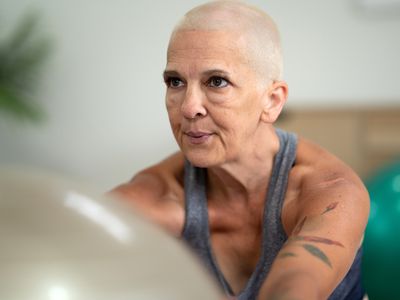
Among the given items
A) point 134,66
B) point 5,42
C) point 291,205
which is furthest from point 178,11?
point 291,205

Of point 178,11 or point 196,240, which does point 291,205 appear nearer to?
point 196,240

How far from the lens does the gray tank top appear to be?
1.36m

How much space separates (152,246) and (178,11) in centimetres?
241

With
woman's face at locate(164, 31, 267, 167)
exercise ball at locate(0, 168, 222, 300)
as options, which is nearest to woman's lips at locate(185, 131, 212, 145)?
woman's face at locate(164, 31, 267, 167)

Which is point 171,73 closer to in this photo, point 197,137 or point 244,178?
point 197,137

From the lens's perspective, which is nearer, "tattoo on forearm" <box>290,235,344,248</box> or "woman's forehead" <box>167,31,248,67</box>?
"tattoo on forearm" <box>290,235,344,248</box>

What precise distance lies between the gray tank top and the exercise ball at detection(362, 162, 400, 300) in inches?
26.9

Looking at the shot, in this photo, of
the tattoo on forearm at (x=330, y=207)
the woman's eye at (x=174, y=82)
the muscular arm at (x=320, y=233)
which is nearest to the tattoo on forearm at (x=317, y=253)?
the muscular arm at (x=320, y=233)

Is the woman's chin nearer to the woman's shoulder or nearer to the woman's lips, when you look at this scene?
the woman's lips

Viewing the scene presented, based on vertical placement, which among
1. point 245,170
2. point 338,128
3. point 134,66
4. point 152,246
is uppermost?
point 152,246

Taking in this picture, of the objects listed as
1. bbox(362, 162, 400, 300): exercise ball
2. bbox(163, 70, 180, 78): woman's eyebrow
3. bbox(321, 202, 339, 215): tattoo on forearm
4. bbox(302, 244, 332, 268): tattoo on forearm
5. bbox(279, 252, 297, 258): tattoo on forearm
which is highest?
bbox(163, 70, 180, 78): woman's eyebrow

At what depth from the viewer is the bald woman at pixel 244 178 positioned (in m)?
1.14

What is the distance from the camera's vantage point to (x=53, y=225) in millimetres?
621

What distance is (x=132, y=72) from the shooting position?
10.1 ft
